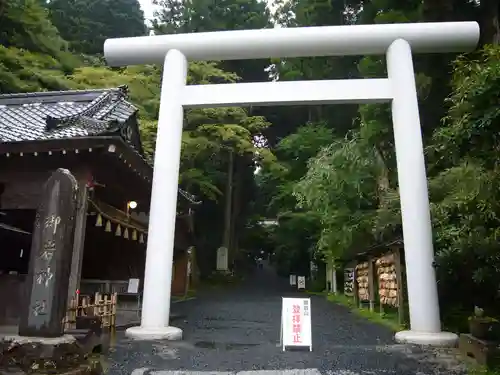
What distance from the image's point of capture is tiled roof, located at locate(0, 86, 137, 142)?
827 centimetres

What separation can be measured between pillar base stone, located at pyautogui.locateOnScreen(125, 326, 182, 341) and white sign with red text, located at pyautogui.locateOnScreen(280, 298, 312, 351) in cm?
211

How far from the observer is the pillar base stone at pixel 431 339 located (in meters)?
6.89

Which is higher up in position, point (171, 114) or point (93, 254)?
point (171, 114)

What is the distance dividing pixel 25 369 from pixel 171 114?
520 centimetres

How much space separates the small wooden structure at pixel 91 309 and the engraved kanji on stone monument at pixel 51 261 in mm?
1536

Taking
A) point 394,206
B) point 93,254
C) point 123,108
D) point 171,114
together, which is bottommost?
point 93,254

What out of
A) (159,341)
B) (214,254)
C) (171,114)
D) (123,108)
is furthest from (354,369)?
(214,254)

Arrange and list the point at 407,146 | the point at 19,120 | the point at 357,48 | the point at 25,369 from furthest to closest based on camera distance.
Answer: the point at 19,120, the point at 357,48, the point at 407,146, the point at 25,369

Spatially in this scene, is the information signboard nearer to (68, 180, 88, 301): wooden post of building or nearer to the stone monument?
(68, 180, 88, 301): wooden post of building

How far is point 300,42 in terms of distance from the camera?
28.5ft

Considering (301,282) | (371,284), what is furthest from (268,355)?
(301,282)

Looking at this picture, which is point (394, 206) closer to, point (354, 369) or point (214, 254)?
point (354, 369)

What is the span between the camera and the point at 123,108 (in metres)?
11.5

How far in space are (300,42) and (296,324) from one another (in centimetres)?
543
